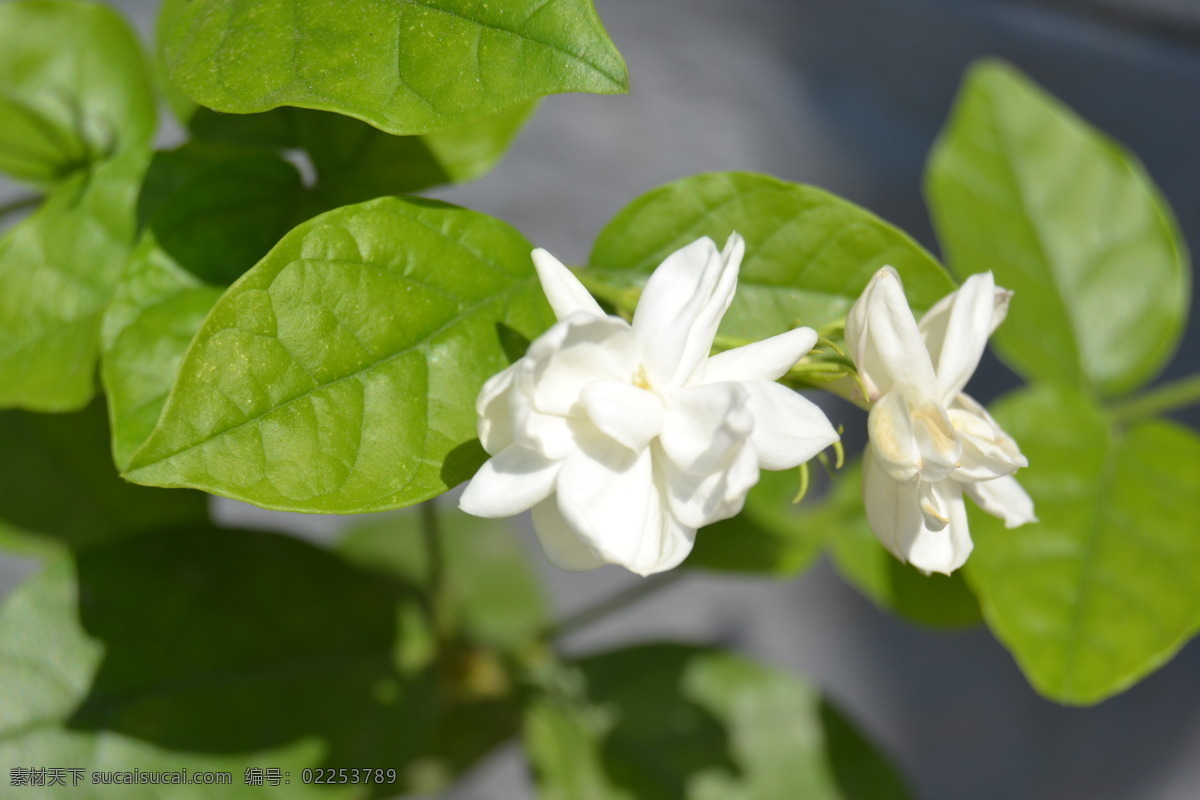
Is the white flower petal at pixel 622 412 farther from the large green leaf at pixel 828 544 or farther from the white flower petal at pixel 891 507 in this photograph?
the large green leaf at pixel 828 544

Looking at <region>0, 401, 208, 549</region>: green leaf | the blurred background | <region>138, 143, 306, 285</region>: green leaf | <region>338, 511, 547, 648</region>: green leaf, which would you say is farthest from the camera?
the blurred background

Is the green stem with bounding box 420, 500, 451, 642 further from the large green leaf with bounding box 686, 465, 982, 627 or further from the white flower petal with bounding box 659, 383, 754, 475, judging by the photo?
the white flower petal with bounding box 659, 383, 754, 475

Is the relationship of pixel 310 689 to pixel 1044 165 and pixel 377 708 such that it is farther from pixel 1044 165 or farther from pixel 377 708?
pixel 1044 165

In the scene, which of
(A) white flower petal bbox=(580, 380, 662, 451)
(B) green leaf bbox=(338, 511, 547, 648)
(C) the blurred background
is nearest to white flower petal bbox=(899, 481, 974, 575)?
(A) white flower petal bbox=(580, 380, 662, 451)

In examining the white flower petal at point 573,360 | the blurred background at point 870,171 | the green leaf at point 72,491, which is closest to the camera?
the white flower petal at point 573,360

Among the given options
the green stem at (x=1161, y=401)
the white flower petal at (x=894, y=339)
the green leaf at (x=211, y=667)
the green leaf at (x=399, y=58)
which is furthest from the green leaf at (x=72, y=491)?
the green stem at (x=1161, y=401)

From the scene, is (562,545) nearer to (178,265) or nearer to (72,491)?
(178,265)

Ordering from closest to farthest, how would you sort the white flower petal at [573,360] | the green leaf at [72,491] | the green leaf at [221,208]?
the white flower petal at [573,360] → the green leaf at [221,208] → the green leaf at [72,491]
